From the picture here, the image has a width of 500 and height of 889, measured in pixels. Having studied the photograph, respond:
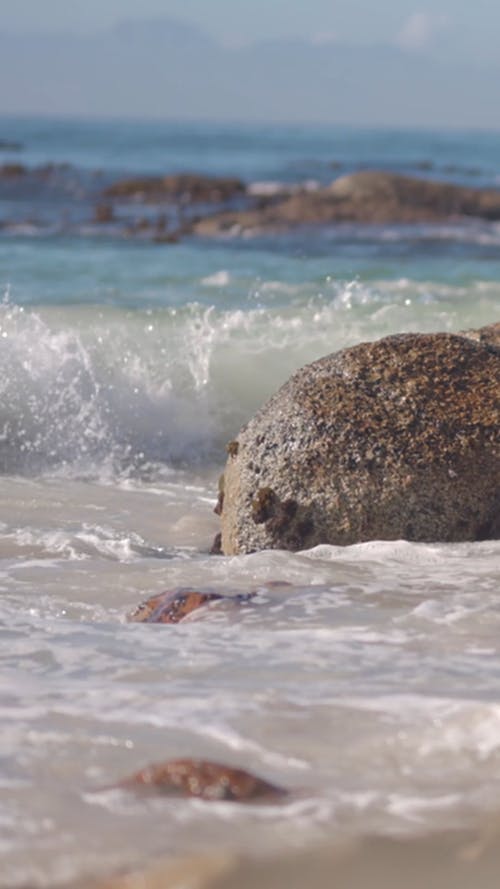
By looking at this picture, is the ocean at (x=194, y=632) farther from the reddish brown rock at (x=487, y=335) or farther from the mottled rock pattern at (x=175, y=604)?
the reddish brown rock at (x=487, y=335)

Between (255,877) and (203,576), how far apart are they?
2454mm

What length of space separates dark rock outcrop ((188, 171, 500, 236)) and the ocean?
1506 centimetres

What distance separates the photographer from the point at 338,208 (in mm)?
27688

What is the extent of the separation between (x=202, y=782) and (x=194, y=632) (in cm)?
121

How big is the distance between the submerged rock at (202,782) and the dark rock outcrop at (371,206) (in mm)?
22570

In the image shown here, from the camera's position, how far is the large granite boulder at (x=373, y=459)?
567cm

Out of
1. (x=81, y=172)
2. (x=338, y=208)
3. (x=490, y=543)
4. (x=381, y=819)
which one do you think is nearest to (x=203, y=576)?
(x=490, y=543)

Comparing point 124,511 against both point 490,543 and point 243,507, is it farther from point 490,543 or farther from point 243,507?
point 490,543

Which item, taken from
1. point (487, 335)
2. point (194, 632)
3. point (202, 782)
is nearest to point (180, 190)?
point (487, 335)

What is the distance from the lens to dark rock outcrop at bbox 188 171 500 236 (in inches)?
1045

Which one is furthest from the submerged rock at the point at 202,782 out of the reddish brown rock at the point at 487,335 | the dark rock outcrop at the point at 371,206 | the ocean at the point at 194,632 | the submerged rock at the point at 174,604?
the dark rock outcrop at the point at 371,206

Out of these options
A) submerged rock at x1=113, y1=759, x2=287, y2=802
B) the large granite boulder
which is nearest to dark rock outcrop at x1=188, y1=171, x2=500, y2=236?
the large granite boulder

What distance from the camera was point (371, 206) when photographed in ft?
91.7

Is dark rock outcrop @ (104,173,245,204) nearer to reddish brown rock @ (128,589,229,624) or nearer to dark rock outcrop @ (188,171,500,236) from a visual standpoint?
dark rock outcrop @ (188,171,500,236)
